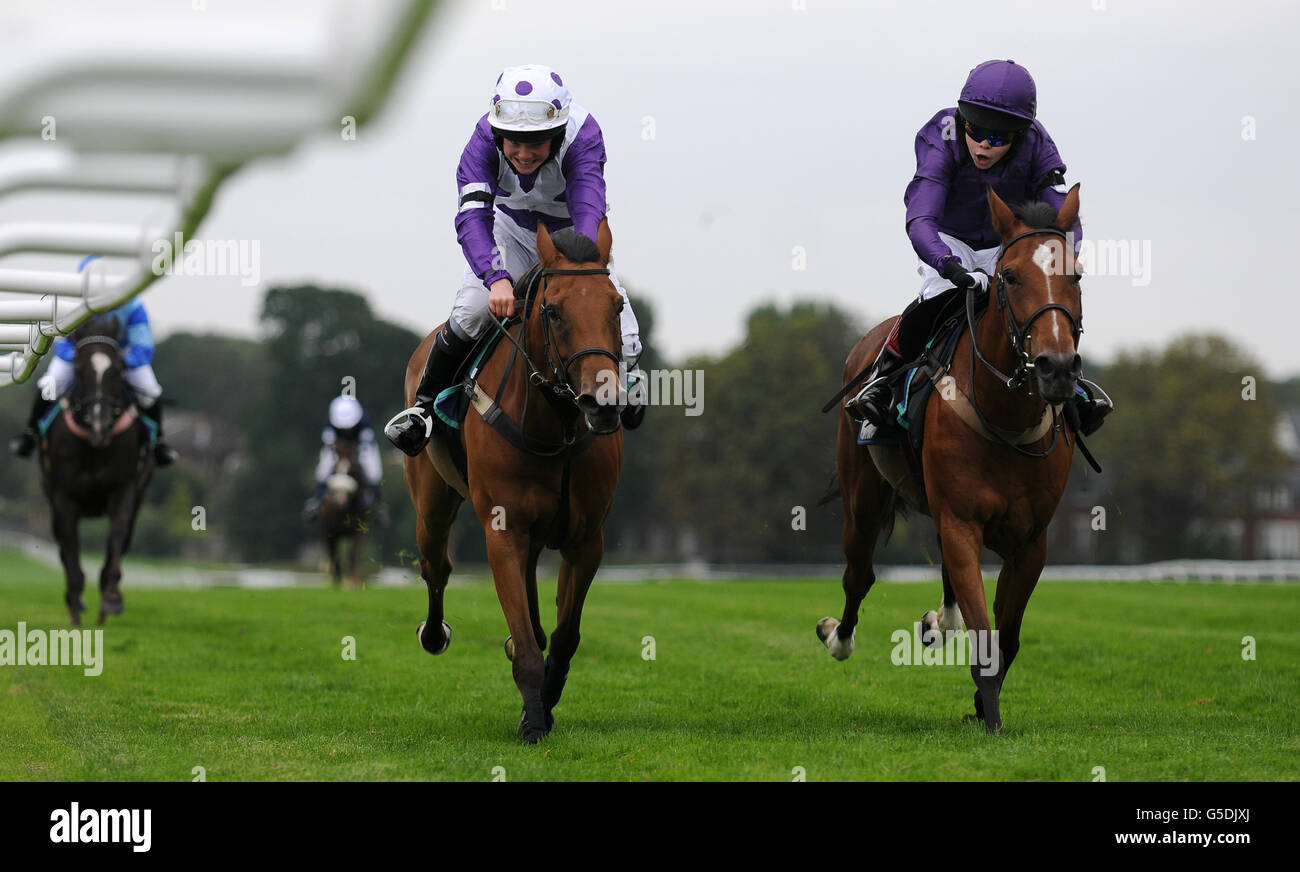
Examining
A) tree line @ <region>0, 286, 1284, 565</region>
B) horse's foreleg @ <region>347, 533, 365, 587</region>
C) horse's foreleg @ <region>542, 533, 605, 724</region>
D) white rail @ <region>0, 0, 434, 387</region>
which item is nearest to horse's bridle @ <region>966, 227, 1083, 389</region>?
horse's foreleg @ <region>542, 533, 605, 724</region>

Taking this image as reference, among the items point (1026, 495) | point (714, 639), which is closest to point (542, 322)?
point (1026, 495)

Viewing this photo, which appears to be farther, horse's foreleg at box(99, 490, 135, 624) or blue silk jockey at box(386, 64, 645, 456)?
horse's foreleg at box(99, 490, 135, 624)

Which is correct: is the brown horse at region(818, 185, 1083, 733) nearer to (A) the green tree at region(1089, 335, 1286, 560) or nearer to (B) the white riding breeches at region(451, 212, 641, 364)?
(B) the white riding breeches at region(451, 212, 641, 364)

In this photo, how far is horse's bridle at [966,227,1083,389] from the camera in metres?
7.54

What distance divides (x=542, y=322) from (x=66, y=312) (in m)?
2.76

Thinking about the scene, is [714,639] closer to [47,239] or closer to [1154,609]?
[1154,609]

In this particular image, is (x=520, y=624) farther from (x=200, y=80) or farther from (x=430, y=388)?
(x=200, y=80)

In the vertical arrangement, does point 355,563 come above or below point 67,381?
below

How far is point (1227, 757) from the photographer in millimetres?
7145

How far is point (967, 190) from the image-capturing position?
9344 mm

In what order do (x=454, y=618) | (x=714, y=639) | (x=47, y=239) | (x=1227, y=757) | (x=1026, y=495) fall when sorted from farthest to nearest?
(x=454, y=618) < (x=714, y=639) < (x=1026, y=495) < (x=1227, y=757) < (x=47, y=239)

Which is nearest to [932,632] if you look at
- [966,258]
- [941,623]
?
[941,623]

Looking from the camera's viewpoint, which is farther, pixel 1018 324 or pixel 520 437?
pixel 520 437

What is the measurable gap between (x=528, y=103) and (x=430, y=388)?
178cm
